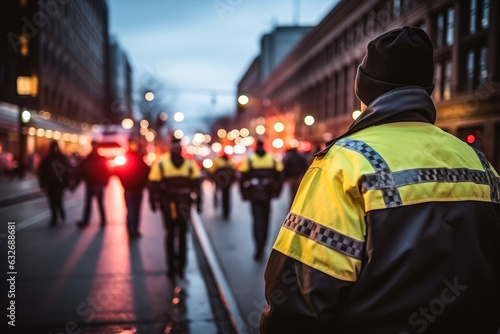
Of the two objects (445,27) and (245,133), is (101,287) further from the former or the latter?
(245,133)

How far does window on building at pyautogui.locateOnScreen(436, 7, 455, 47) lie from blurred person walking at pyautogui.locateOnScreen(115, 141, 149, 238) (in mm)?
14181

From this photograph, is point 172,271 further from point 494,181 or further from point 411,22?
point 411,22

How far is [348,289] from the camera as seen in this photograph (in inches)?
64.0

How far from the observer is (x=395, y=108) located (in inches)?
69.7

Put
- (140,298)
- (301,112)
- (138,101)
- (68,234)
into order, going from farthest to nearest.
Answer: (138,101) → (301,112) → (68,234) → (140,298)

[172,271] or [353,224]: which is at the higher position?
[353,224]

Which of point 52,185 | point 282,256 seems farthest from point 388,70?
point 52,185

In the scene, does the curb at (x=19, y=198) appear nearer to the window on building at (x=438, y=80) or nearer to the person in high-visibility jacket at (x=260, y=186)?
the person in high-visibility jacket at (x=260, y=186)

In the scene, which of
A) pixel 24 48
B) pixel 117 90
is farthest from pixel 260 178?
pixel 117 90

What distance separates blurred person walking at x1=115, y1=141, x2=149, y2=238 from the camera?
977 centimetres

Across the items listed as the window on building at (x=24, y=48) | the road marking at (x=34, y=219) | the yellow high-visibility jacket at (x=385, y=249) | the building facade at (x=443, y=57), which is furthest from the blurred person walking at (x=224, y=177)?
the yellow high-visibility jacket at (x=385, y=249)

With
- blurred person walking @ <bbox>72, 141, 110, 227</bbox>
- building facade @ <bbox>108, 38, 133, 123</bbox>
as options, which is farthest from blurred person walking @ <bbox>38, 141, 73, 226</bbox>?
building facade @ <bbox>108, 38, 133, 123</bbox>

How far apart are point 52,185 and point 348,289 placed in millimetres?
10680

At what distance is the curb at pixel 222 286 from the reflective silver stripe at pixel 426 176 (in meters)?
3.11
